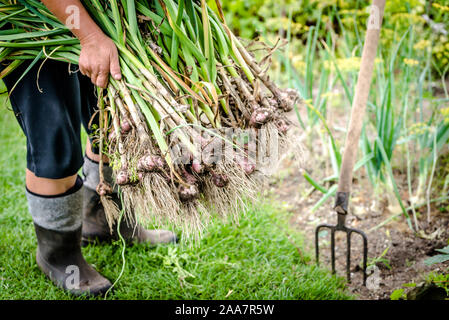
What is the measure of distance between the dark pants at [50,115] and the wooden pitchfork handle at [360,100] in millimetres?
1081

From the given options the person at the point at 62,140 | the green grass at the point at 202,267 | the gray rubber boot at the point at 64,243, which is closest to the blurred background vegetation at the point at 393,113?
the green grass at the point at 202,267

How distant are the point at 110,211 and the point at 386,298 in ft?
4.15

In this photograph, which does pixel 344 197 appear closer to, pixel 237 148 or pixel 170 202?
pixel 237 148

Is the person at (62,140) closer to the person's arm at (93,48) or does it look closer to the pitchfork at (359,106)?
the person's arm at (93,48)

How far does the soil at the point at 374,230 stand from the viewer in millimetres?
1736

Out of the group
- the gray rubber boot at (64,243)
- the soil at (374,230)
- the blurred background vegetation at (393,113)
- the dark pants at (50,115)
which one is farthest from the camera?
the blurred background vegetation at (393,113)

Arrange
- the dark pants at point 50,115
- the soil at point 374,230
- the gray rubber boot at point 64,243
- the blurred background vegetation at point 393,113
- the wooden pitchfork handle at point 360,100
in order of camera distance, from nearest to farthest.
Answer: the dark pants at point 50,115 → the wooden pitchfork handle at point 360,100 → the gray rubber boot at point 64,243 → the soil at point 374,230 → the blurred background vegetation at point 393,113

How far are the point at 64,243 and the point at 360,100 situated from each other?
142cm

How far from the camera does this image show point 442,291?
1.23 metres

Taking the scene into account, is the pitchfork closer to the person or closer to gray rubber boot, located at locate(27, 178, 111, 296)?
the person

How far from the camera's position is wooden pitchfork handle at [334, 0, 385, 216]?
1426 millimetres

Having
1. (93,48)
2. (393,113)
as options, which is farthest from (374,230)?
(93,48)

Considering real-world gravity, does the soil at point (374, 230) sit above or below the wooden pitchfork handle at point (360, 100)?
below

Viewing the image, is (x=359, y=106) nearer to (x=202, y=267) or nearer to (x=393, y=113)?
(x=393, y=113)
